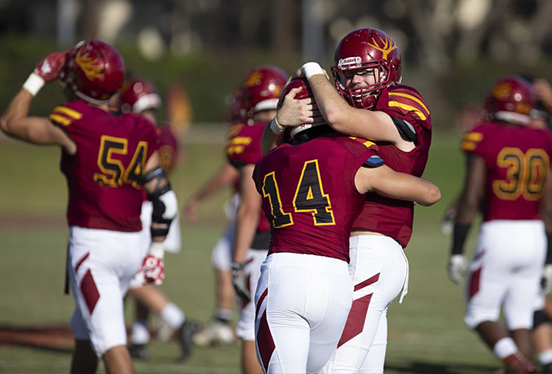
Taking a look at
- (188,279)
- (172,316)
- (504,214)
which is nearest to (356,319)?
(504,214)

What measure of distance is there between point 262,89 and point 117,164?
3.90ft

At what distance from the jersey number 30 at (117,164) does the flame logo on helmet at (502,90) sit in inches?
109

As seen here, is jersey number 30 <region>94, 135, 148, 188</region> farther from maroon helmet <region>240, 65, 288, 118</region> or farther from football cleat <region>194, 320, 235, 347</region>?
football cleat <region>194, 320, 235, 347</region>

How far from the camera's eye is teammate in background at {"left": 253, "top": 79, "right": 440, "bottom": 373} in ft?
12.9

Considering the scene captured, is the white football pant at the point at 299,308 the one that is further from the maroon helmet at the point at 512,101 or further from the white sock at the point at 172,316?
the white sock at the point at 172,316

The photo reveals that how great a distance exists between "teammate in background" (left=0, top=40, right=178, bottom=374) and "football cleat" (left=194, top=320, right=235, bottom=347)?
3014 millimetres

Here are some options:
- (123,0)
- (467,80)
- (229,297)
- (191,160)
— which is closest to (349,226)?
(229,297)

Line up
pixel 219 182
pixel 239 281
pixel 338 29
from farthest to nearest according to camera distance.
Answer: pixel 338 29
pixel 219 182
pixel 239 281

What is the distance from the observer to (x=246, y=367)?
5.88 meters

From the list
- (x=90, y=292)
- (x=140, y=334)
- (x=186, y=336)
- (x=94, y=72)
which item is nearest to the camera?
(x=90, y=292)

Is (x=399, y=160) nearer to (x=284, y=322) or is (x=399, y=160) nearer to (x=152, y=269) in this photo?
(x=284, y=322)

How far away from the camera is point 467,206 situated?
6781 millimetres

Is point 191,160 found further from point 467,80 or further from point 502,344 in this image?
point 502,344

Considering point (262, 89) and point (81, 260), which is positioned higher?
point (262, 89)
